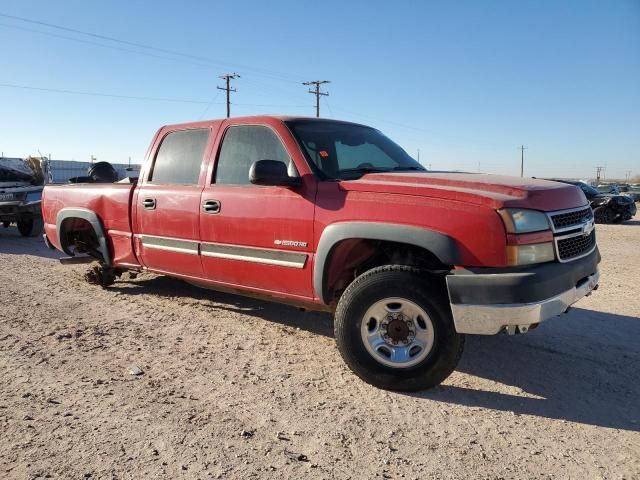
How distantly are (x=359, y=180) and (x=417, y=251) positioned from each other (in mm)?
679

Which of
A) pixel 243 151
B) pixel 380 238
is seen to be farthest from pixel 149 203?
pixel 380 238

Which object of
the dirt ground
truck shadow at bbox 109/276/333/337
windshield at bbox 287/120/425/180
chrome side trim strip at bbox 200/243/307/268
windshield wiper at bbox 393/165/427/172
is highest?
windshield at bbox 287/120/425/180

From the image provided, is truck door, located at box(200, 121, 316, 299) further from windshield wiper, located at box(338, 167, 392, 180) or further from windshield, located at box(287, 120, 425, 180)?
windshield wiper, located at box(338, 167, 392, 180)

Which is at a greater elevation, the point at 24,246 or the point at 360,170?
the point at 360,170

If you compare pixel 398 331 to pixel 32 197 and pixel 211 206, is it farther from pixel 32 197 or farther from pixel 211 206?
pixel 32 197

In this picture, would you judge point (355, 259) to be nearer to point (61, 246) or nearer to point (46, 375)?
point (46, 375)

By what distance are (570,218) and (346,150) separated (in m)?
1.87

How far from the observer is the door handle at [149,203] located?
5.04m

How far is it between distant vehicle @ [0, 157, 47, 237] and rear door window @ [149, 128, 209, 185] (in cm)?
766

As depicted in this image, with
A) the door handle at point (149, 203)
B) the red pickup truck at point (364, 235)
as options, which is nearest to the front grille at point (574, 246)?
the red pickup truck at point (364, 235)

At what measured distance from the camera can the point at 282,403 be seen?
129 inches

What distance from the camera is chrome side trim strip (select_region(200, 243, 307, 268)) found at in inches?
156

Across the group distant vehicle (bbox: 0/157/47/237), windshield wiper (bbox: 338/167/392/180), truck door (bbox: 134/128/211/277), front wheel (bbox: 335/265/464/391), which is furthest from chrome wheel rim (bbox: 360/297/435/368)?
distant vehicle (bbox: 0/157/47/237)

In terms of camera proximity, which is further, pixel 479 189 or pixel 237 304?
pixel 237 304
